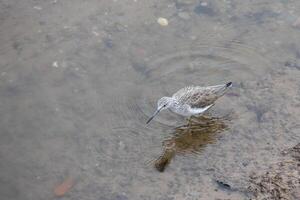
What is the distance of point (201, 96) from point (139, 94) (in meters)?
1.01

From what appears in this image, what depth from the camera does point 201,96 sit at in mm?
8016

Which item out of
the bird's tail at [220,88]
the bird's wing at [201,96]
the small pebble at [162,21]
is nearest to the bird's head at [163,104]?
the bird's wing at [201,96]

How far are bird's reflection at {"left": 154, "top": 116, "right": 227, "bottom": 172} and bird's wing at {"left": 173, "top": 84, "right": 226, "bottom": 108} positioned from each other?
27 cm

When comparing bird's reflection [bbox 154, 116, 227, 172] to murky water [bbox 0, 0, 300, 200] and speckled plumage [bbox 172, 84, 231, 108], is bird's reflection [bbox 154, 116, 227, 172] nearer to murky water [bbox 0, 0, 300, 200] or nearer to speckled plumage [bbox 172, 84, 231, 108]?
murky water [bbox 0, 0, 300, 200]

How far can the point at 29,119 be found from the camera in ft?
26.7

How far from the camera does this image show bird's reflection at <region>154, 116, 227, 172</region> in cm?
753

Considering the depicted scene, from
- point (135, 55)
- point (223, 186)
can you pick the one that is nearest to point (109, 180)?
point (223, 186)

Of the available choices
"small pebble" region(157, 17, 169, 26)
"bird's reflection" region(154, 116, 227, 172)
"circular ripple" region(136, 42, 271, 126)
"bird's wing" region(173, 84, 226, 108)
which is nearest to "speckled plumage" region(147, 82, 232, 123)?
"bird's wing" region(173, 84, 226, 108)

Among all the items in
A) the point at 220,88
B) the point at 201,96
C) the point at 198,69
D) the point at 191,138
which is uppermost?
the point at 220,88

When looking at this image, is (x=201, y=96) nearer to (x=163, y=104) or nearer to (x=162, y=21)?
(x=163, y=104)

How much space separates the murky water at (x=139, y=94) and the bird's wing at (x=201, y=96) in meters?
0.25

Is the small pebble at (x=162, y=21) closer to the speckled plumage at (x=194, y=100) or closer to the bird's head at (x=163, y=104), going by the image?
the speckled plumage at (x=194, y=100)

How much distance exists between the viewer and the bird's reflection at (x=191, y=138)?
7.53m

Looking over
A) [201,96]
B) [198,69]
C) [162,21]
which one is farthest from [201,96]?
[162,21]
